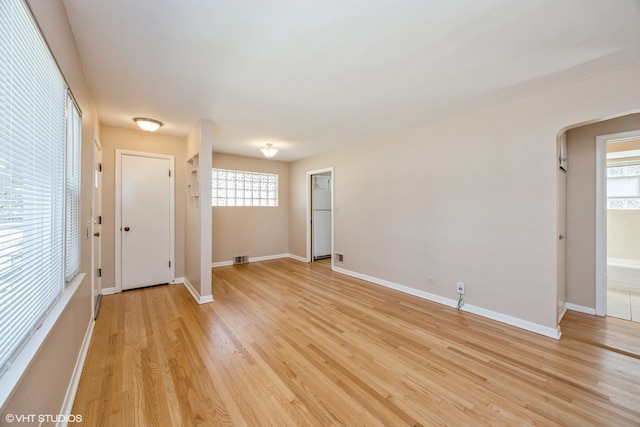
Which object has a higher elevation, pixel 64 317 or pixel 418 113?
pixel 418 113

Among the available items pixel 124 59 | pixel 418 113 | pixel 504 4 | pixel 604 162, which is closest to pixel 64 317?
pixel 124 59

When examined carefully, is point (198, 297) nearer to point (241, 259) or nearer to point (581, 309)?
point (241, 259)

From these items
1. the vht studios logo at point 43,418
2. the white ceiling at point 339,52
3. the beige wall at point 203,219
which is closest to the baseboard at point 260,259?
the beige wall at point 203,219

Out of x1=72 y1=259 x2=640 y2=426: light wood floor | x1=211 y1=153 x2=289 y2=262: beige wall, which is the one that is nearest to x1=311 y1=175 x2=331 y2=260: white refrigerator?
x1=211 y1=153 x2=289 y2=262: beige wall

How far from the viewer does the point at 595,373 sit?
2.00m

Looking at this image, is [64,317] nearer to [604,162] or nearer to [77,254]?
[77,254]

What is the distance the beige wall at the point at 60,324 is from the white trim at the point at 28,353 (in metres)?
0.04

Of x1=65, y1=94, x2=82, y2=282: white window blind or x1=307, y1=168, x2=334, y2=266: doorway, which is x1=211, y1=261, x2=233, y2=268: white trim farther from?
x1=65, y1=94, x2=82, y2=282: white window blind

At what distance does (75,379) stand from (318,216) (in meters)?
4.83

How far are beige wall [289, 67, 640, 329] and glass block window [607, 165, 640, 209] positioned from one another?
3.32 m

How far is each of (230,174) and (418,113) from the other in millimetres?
4190

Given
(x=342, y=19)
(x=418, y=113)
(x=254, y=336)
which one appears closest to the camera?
(x=342, y=19)

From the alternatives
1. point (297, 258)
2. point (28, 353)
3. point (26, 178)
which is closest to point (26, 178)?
point (26, 178)

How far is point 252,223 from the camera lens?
603 centimetres
